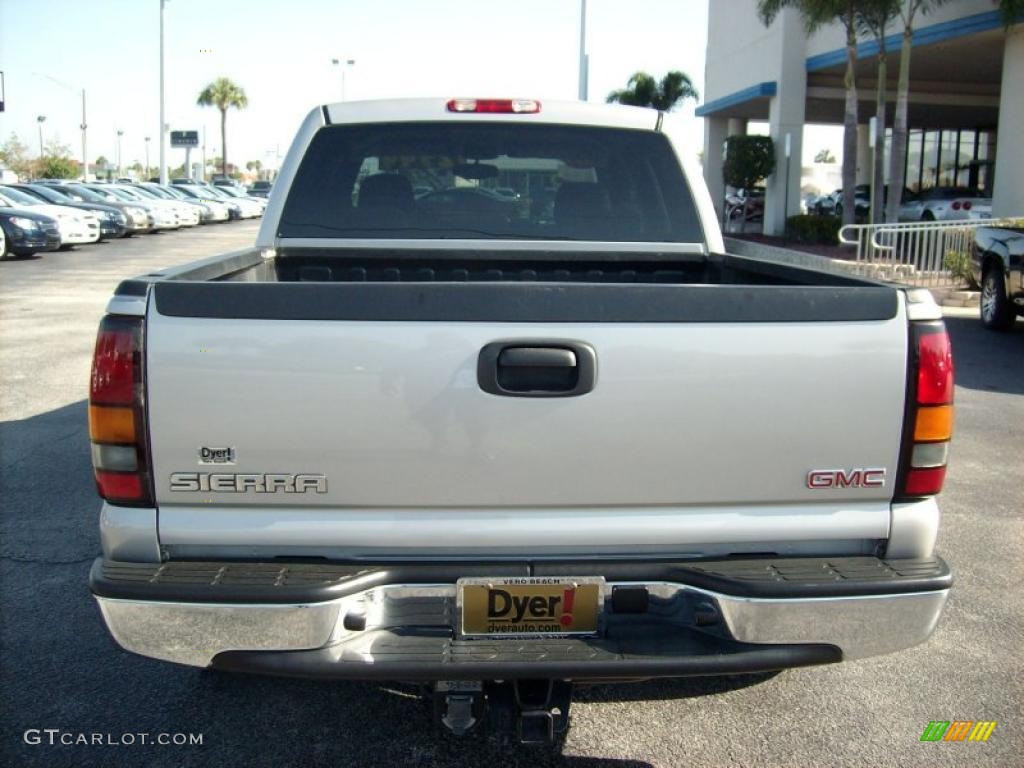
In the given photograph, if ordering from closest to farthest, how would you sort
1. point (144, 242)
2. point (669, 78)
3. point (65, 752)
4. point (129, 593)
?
point (129, 593), point (65, 752), point (144, 242), point (669, 78)

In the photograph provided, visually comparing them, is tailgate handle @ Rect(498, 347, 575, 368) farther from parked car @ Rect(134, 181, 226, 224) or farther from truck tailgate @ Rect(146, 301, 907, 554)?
parked car @ Rect(134, 181, 226, 224)

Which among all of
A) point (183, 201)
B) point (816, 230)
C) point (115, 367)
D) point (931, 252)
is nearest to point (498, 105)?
point (115, 367)

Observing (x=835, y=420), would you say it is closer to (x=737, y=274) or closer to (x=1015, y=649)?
(x=737, y=274)

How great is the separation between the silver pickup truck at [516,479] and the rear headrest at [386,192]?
195 cm

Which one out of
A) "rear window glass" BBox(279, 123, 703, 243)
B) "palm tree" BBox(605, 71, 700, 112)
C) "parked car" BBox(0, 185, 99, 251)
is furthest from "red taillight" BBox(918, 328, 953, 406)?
"palm tree" BBox(605, 71, 700, 112)

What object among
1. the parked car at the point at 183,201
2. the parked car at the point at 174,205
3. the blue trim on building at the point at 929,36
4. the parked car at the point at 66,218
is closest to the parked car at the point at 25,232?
the parked car at the point at 66,218

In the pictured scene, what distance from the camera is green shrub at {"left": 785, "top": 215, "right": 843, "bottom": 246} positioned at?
25.3 m

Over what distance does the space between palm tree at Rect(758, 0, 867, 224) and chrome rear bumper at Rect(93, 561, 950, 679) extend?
21.8m

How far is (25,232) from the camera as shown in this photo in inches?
866

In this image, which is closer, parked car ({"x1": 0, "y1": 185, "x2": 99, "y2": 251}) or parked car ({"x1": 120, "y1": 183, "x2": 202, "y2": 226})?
parked car ({"x1": 0, "y1": 185, "x2": 99, "y2": 251})

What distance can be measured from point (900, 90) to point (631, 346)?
21562mm

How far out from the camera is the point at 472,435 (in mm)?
2717

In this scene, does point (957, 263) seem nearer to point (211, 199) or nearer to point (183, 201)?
point (183, 201)

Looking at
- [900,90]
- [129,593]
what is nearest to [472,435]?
[129,593]
